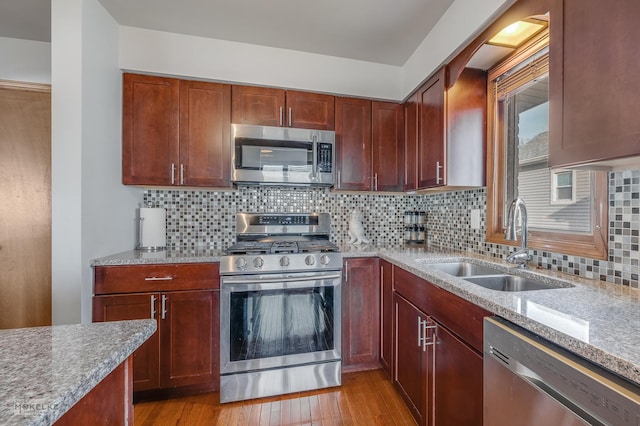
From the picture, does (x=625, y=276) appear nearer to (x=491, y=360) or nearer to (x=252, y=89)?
(x=491, y=360)

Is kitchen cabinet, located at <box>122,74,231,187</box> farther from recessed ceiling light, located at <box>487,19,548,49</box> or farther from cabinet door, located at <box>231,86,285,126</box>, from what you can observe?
recessed ceiling light, located at <box>487,19,548,49</box>

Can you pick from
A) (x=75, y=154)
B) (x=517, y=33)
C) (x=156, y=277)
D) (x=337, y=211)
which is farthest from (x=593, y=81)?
(x=75, y=154)

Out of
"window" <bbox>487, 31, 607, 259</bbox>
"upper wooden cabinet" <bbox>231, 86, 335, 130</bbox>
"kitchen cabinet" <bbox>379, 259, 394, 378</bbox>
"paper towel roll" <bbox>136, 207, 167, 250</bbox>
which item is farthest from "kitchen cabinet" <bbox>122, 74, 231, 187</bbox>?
"window" <bbox>487, 31, 607, 259</bbox>

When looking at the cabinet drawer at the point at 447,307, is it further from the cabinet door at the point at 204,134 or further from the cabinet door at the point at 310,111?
the cabinet door at the point at 204,134

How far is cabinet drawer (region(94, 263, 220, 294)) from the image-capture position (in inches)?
68.5

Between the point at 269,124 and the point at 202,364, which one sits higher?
the point at 269,124

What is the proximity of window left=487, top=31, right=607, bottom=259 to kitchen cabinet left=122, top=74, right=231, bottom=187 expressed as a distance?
6.40 ft

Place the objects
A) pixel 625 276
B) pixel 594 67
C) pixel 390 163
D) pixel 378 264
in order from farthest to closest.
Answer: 1. pixel 390 163
2. pixel 378 264
3. pixel 625 276
4. pixel 594 67

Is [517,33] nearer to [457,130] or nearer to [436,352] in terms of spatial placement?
[457,130]

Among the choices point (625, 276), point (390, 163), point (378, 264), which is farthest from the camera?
point (390, 163)

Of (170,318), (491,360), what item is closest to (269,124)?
(170,318)

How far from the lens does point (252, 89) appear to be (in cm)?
219

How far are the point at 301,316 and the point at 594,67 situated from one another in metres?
1.88

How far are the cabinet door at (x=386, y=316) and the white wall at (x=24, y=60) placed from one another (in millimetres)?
2923
